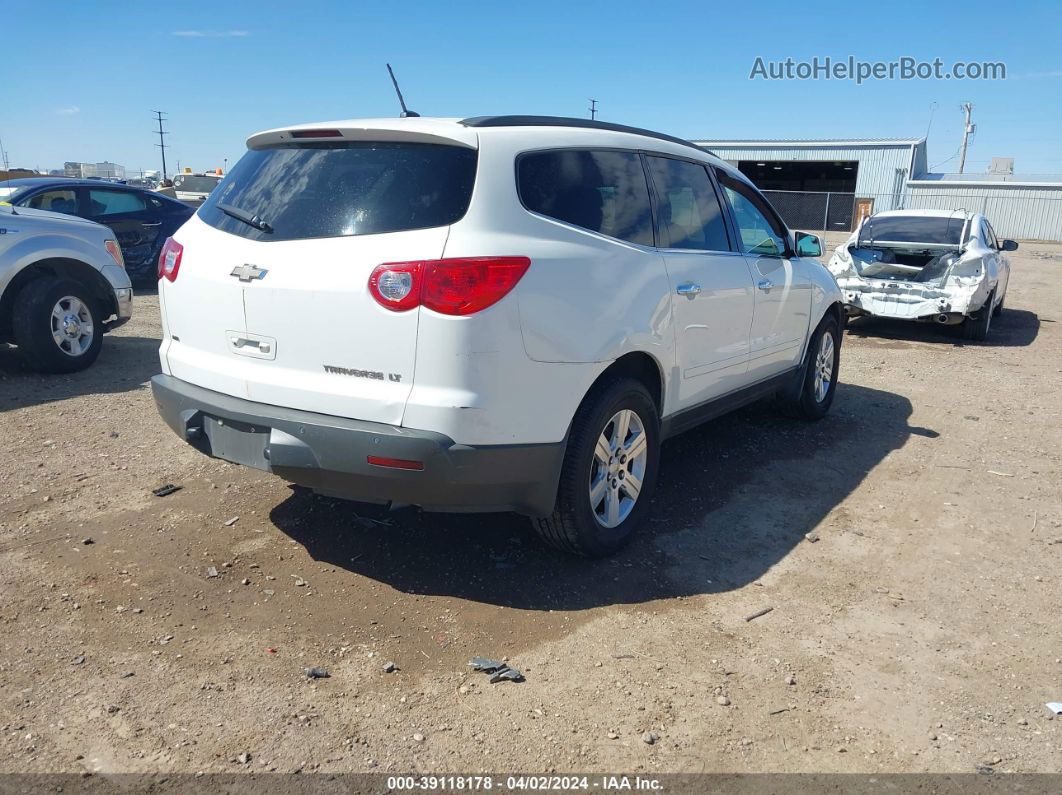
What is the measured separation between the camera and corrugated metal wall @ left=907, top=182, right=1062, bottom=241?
38844 millimetres

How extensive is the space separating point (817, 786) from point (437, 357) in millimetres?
1889

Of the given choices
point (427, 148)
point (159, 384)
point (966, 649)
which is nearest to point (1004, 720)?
point (966, 649)

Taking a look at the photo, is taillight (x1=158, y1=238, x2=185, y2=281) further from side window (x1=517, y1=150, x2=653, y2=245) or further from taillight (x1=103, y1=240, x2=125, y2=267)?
taillight (x1=103, y1=240, x2=125, y2=267)

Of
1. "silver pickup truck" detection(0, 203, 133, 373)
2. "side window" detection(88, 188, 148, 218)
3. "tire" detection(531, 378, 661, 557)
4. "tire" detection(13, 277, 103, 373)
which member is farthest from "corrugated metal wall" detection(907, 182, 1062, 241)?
"tire" detection(531, 378, 661, 557)

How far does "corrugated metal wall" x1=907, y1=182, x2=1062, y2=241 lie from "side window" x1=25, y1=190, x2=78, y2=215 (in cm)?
3702

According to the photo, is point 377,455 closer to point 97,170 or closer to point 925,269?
point 925,269

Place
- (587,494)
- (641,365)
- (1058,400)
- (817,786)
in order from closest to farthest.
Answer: (817,786) → (587,494) → (641,365) → (1058,400)

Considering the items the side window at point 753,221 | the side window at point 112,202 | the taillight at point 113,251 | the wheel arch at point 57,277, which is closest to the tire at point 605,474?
the side window at point 753,221

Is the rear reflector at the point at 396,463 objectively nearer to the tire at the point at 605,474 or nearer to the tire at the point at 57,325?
the tire at the point at 605,474

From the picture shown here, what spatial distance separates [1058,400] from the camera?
7586 mm

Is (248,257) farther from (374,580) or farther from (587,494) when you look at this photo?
(587,494)

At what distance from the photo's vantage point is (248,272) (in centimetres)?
350

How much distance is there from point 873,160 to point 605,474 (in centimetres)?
4385

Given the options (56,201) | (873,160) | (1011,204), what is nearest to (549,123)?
(56,201)
